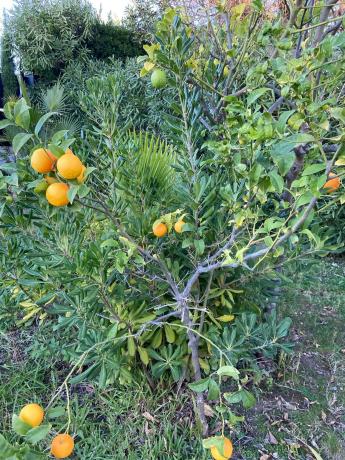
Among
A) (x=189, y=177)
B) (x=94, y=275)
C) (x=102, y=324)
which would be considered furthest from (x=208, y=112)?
(x=102, y=324)

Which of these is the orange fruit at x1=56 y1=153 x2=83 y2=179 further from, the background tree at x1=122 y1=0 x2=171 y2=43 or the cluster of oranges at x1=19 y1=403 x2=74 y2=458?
the background tree at x1=122 y1=0 x2=171 y2=43

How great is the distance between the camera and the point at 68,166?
0.71 meters

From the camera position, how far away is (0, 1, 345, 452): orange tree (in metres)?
0.99

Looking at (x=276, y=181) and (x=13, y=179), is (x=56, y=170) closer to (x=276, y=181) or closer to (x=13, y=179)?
(x=13, y=179)

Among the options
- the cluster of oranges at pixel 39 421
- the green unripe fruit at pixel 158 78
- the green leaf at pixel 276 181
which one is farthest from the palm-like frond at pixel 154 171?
the cluster of oranges at pixel 39 421

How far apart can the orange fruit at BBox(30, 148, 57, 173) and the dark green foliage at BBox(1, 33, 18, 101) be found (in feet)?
20.2

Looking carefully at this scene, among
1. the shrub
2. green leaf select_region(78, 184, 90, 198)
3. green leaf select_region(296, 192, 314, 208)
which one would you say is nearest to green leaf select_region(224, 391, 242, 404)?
green leaf select_region(296, 192, 314, 208)

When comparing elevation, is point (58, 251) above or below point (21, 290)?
above

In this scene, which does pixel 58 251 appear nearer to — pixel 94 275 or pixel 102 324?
pixel 94 275

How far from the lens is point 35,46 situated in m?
5.72

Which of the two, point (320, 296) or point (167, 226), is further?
point (320, 296)

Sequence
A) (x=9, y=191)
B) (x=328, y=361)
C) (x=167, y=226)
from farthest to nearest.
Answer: (x=328, y=361)
(x=167, y=226)
(x=9, y=191)

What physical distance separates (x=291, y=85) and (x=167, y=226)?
1.70 feet

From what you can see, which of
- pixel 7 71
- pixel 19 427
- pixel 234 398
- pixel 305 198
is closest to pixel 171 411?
pixel 234 398
